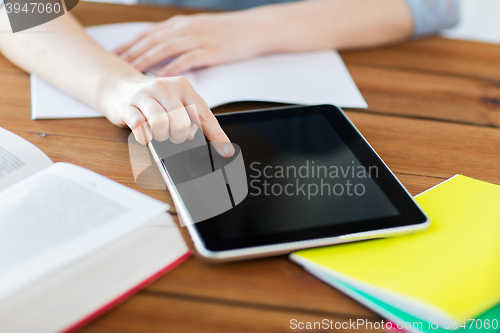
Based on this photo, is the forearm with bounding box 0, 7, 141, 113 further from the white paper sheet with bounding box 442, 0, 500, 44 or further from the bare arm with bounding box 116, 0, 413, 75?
the white paper sheet with bounding box 442, 0, 500, 44

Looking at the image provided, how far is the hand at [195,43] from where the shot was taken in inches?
27.9

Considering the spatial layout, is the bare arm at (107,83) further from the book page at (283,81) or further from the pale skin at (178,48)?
the book page at (283,81)

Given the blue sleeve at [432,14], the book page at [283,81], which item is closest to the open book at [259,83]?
the book page at [283,81]

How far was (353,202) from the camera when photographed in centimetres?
44

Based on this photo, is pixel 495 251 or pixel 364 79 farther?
pixel 364 79

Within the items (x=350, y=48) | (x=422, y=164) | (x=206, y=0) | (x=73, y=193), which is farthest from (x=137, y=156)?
(x=206, y=0)

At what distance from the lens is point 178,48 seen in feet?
2.37

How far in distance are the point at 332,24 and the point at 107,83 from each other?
18.5 inches

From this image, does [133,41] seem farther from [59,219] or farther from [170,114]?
[59,219]

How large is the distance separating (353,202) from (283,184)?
79 millimetres

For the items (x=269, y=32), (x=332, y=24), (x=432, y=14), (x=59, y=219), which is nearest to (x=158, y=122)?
(x=59, y=219)

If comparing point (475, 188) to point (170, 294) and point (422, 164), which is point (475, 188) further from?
point (170, 294)

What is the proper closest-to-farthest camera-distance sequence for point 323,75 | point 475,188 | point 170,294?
point 170,294 → point 475,188 → point 323,75

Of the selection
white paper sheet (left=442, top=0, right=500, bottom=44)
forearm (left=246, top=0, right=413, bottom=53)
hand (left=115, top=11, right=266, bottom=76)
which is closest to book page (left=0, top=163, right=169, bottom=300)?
hand (left=115, top=11, right=266, bottom=76)
